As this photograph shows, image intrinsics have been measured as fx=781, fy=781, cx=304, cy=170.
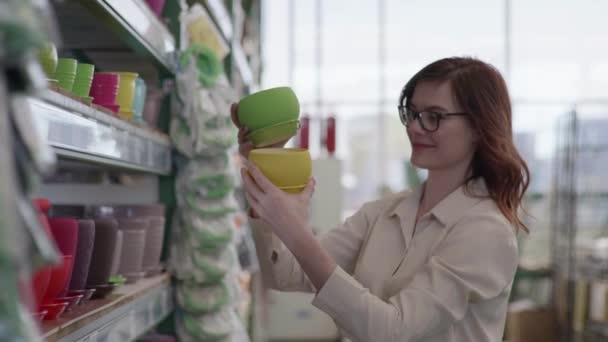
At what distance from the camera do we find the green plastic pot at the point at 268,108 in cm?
154

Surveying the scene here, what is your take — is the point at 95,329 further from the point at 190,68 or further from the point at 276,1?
the point at 276,1

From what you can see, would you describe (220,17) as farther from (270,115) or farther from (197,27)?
(270,115)

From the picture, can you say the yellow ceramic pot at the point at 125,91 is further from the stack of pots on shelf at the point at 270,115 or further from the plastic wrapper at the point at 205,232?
the plastic wrapper at the point at 205,232

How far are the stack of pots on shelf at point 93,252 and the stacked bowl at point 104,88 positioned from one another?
0.86ft

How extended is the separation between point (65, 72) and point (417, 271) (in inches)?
31.3

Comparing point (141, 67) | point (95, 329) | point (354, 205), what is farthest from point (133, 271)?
point (354, 205)

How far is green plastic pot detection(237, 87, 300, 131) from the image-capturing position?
5.05 ft

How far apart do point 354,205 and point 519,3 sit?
3205mm

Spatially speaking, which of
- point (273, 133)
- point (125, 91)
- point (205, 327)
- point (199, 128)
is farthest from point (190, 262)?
point (273, 133)

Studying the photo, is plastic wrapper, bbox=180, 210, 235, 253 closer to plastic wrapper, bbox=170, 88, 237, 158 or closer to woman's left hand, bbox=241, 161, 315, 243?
plastic wrapper, bbox=170, 88, 237, 158

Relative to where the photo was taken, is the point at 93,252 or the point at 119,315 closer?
the point at 93,252

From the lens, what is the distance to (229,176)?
8.37 ft

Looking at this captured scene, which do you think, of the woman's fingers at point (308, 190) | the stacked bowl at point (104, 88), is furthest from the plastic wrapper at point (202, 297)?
the woman's fingers at point (308, 190)

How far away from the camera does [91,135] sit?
146 cm
